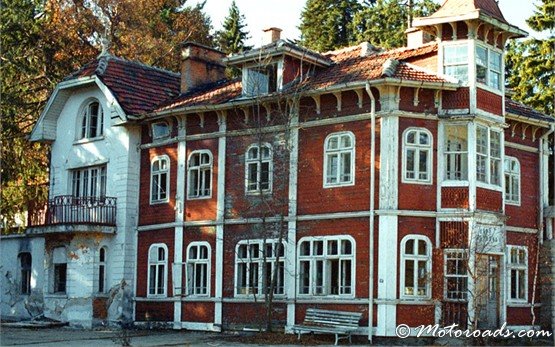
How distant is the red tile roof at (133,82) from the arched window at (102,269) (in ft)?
16.3

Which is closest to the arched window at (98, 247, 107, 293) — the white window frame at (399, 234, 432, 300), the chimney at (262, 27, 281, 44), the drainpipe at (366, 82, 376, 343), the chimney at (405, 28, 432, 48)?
the chimney at (262, 27, 281, 44)

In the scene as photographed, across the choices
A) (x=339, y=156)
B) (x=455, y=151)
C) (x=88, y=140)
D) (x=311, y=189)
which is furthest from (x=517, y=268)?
(x=88, y=140)

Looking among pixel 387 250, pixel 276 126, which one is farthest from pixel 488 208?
pixel 276 126

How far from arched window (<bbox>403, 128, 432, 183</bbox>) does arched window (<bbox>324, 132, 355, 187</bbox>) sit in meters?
1.53

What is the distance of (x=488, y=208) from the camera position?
2555cm

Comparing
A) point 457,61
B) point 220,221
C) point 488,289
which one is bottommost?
point 488,289

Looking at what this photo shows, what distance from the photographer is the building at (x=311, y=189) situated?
24.9m

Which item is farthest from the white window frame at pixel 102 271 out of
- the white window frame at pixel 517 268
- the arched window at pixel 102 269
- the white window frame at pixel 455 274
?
the white window frame at pixel 517 268

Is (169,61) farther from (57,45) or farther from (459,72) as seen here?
(459,72)

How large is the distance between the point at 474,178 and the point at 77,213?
13993 millimetres

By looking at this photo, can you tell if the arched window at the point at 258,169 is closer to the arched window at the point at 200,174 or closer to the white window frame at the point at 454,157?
the arched window at the point at 200,174

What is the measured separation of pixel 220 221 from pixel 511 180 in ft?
30.4

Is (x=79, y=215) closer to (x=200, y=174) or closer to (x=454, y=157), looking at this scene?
(x=200, y=174)

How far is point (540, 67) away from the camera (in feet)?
122
